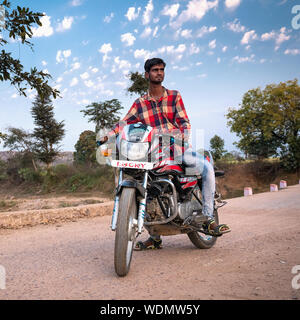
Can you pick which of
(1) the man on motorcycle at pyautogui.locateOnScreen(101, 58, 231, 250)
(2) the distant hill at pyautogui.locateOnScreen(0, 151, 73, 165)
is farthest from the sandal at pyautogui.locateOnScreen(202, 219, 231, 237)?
(2) the distant hill at pyautogui.locateOnScreen(0, 151, 73, 165)

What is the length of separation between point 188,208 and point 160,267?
737mm

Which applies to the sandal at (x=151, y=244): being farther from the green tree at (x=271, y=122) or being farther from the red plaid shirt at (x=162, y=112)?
the green tree at (x=271, y=122)

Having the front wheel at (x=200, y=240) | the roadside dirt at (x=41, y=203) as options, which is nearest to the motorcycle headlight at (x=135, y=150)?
the front wheel at (x=200, y=240)

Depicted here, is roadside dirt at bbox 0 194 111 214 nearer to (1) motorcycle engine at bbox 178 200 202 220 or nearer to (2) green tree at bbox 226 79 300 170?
(1) motorcycle engine at bbox 178 200 202 220

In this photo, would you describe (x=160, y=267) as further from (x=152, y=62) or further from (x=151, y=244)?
(x=152, y=62)

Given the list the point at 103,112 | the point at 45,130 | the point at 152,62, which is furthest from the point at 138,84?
the point at 152,62

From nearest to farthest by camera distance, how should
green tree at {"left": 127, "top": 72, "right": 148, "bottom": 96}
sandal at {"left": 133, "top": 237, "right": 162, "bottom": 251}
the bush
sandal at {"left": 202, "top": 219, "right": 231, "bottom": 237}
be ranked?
sandal at {"left": 202, "top": 219, "right": 231, "bottom": 237} < sandal at {"left": 133, "top": 237, "right": 162, "bottom": 251} < green tree at {"left": 127, "top": 72, "right": 148, "bottom": 96} < the bush

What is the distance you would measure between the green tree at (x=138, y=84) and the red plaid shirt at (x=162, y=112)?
24405 millimetres

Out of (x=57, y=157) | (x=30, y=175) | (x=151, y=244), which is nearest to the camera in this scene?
(x=151, y=244)

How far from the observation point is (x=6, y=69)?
16.3 feet

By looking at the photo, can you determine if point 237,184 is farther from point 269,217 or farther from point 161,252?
point 161,252

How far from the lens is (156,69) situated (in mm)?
3875

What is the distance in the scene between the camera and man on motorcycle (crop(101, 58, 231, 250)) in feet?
12.5

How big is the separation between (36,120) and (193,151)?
40.0 meters
